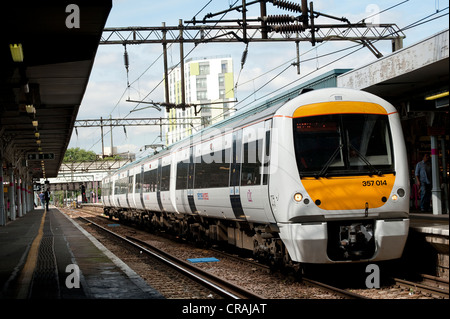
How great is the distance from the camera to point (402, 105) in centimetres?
1500

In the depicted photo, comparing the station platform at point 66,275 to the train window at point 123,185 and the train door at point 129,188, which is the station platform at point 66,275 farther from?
the train window at point 123,185

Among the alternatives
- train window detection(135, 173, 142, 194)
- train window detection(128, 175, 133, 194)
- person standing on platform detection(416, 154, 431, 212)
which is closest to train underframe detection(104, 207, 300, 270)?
train window detection(135, 173, 142, 194)

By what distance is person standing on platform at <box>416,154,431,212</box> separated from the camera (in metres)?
15.6

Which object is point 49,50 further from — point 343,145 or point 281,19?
point 343,145

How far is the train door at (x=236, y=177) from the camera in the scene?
12242 mm

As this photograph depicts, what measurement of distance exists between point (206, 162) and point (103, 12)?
5.25m

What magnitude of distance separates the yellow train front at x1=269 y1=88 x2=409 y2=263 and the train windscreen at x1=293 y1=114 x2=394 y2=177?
0.02m

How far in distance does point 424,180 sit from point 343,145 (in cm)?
638

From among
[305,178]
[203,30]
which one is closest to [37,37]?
[305,178]

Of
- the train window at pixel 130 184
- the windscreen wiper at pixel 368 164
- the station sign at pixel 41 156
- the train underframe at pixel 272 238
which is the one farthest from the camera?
the station sign at pixel 41 156

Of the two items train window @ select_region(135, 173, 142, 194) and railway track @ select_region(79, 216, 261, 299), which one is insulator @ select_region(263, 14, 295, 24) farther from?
train window @ select_region(135, 173, 142, 194)

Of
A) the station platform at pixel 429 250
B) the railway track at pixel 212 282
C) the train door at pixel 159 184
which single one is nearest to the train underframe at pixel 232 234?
the train door at pixel 159 184

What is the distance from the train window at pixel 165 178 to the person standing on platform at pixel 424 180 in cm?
771
